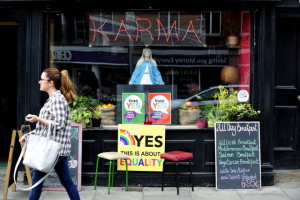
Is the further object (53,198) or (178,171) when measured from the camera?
(178,171)

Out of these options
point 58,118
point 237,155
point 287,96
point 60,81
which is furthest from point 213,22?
point 58,118

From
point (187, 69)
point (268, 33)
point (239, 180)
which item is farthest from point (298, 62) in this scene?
point (239, 180)

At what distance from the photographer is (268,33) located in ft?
24.7

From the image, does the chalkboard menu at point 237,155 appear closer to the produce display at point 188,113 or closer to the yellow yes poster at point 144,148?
the produce display at point 188,113

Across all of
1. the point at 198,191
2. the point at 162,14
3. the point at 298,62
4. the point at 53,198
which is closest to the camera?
the point at 53,198

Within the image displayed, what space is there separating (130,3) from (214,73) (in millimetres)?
1824

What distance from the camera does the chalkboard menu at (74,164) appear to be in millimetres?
7086

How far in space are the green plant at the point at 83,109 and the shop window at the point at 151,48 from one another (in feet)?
0.58

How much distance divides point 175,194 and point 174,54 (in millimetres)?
2377

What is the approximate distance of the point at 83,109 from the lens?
7.60 m

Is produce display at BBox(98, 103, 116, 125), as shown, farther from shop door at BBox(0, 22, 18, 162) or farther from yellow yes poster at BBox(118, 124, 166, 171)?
shop door at BBox(0, 22, 18, 162)

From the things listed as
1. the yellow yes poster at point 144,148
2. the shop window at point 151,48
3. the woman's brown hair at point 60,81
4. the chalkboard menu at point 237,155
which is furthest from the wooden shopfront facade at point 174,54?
the woman's brown hair at point 60,81

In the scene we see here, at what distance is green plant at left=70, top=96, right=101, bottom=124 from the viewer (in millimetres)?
7441

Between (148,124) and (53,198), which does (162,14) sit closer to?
(148,124)
